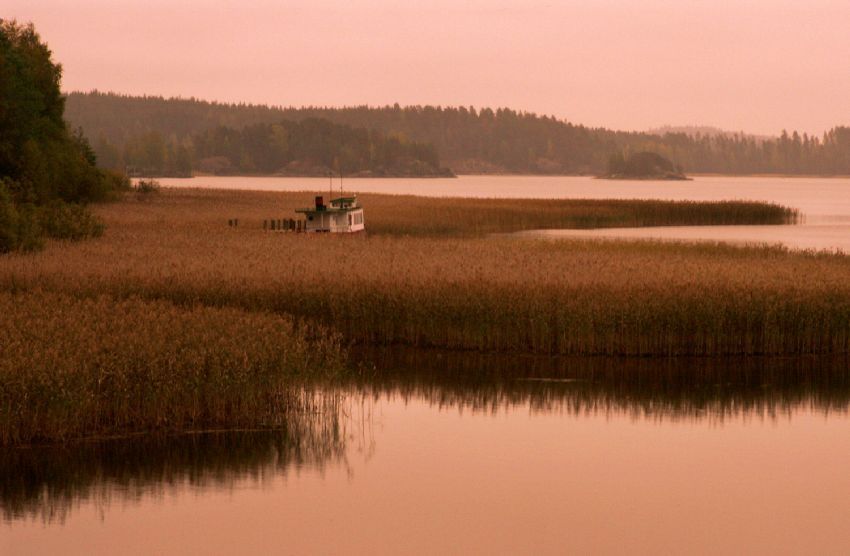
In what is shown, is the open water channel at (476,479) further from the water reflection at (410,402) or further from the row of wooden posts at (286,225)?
the row of wooden posts at (286,225)

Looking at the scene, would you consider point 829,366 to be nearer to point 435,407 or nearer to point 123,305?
→ point 435,407

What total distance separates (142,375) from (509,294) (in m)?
11.9

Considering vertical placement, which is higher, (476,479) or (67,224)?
(67,224)

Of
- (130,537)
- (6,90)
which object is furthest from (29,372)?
(6,90)

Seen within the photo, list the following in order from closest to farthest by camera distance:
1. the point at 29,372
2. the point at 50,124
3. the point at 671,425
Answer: the point at 29,372, the point at 671,425, the point at 50,124

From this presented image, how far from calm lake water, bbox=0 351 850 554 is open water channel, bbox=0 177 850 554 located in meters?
0.04

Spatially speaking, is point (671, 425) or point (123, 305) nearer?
point (671, 425)

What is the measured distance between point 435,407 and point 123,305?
7.10 metres

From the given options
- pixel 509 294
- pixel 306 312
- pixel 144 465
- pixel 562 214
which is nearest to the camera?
pixel 144 465

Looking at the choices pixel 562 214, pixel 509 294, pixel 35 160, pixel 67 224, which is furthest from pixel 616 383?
pixel 562 214

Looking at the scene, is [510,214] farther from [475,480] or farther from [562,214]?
[475,480]

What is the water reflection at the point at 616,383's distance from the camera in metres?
23.1

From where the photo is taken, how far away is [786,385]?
989 inches

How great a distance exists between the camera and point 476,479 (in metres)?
17.6
